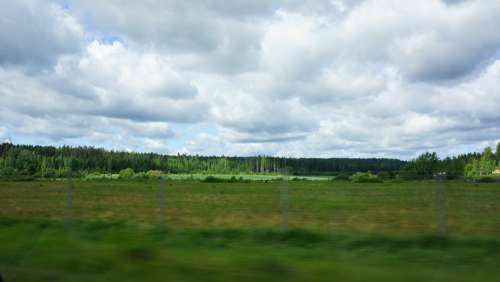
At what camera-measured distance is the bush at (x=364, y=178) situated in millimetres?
16562

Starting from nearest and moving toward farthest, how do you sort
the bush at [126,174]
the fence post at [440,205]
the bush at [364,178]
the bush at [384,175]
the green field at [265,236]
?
the green field at [265,236]
the fence post at [440,205]
the bush at [384,175]
the bush at [364,178]
the bush at [126,174]

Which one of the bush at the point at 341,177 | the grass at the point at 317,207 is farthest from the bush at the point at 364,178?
the bush at the point at 341,177

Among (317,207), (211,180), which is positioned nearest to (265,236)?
(317,207)

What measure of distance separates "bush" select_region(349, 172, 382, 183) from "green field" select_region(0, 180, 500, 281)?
1.30ft

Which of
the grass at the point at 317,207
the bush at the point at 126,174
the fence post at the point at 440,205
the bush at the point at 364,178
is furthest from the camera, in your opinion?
the bush at the point at 126,174

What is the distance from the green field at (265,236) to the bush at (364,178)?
1.30 ft

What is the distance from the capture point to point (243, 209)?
18797mm

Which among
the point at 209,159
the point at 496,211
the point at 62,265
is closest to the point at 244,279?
the point at 62,265

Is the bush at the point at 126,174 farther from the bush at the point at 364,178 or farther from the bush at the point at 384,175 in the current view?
the bush at the point at 384,175

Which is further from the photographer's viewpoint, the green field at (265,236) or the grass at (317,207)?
the grass at (317,207)

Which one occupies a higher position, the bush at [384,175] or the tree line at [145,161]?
the tree line at [145,161]

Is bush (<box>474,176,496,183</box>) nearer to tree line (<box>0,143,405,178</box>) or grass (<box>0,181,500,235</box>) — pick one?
grass (<box>0,181,500,235</box>)

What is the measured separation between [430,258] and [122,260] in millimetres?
5441

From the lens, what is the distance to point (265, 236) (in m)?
10.8
